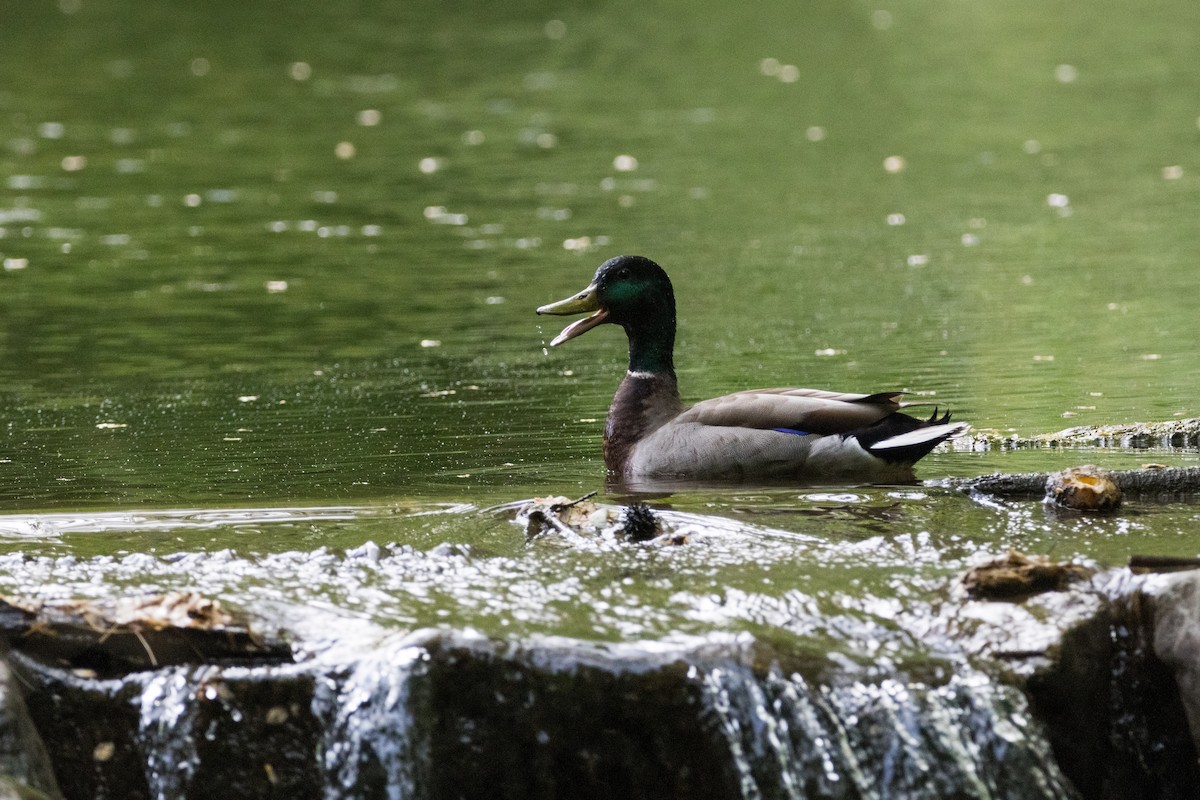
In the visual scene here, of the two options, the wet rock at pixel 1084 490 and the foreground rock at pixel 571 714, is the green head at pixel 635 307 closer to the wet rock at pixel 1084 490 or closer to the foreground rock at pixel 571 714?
the wet rock at pixel 1084 490

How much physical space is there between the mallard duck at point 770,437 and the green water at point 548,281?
0.24 meters

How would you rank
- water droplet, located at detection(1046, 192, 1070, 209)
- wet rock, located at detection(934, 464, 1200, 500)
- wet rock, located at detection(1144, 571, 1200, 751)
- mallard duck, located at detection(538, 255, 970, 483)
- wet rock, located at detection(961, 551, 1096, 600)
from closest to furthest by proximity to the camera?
wet rock, located at detection(1144, 571, 1200, 751) < wet rock, located at detection(961, 551, 1096, 600) < wet rock, located at detection(934, 464, 1200, 500) < mallard duck, located at detection(538, 255, 970, 483) < water droplet, located at detection(1046, 192, 1070, 209)

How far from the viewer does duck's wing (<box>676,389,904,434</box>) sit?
6.10m

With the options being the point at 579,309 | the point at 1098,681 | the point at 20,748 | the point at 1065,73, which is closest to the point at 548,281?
the point at 579,309

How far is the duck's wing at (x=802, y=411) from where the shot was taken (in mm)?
6098

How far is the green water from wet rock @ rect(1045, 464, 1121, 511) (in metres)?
0.14

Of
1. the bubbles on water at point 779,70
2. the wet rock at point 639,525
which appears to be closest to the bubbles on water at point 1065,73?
the bubbles on water at point 779,70

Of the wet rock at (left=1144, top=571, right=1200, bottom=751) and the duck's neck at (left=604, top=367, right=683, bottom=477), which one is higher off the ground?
the duck's neck at (left=604, top=367, right=683, bottom=477)

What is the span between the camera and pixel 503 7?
3016 cm

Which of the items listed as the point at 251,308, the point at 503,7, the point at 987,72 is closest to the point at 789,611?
the point at 251,308

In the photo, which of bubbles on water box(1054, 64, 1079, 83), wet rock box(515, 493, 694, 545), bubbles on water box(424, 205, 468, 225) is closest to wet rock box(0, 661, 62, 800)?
wet rock box(515, 493, 694, 545)

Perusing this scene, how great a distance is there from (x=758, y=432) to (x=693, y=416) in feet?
1.05

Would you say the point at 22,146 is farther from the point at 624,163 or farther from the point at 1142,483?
the point at 1142,483

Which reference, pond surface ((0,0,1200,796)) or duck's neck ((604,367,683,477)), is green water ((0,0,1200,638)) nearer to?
pond surface ((0,0,1200,796))
